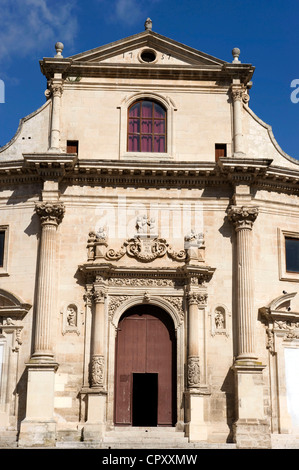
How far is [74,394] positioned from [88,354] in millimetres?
1343

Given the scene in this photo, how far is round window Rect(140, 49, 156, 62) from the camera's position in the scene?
28331 mm

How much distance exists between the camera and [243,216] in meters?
25.8

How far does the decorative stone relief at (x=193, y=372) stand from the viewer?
24312mm

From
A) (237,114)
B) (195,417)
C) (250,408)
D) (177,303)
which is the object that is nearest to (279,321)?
(250,408)

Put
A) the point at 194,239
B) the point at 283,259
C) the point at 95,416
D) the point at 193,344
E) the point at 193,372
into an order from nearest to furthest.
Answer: the point at 95,416 < the point at 193,372 < the point at 193,344 < the point at 194,239 < the point at 283,259

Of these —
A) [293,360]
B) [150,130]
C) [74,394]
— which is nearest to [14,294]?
[74,394]

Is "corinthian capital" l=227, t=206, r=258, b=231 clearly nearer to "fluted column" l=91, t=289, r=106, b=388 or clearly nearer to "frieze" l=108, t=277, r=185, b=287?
"frieze" l=108, t=277, r=185, b=287

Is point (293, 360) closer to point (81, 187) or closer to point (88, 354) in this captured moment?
point (88, 354)

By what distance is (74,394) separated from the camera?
2441cm

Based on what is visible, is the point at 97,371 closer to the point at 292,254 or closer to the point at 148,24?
the point at 292,254

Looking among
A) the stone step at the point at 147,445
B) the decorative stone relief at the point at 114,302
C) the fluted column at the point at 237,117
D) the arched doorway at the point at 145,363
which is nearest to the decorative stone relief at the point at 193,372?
the arched doorway at the point at 145,363

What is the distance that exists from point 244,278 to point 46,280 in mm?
6565

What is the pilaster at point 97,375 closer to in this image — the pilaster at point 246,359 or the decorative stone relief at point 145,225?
the decorative stone relief at point 145,225

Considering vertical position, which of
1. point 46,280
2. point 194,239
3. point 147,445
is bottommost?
point 147,445
